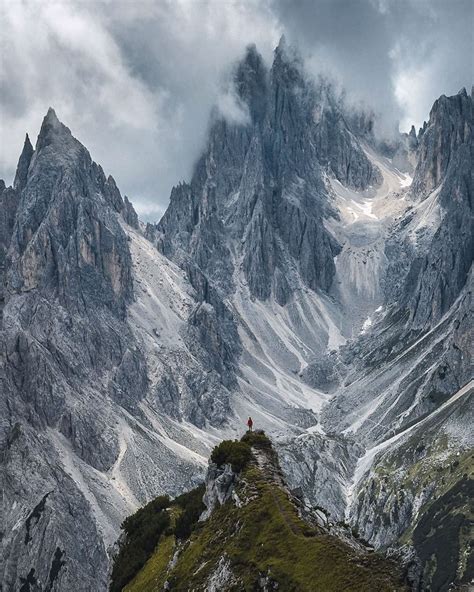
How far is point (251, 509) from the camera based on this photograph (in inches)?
1773

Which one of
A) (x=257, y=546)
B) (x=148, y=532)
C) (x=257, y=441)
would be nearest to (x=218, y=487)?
(x=257, y=441)

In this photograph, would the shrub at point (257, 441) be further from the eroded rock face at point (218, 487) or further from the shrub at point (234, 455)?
the eroded rock face at point (218, 487)

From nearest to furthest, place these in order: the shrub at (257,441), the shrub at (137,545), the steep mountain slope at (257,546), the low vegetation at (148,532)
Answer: the steep mountain slope at (257,546), the shrub at (257,441), the low vegetation at (148,532), the shrub at (137,545)

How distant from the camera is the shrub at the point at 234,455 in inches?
2010

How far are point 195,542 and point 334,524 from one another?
8737mm

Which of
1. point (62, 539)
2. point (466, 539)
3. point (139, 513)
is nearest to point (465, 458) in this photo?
point (466, 539)

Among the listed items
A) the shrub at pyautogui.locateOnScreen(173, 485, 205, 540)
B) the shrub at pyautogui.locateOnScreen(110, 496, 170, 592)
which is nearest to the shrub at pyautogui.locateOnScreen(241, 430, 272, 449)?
the shrub at pyautogui.locateOnScreen(173, 485, 205, 540)

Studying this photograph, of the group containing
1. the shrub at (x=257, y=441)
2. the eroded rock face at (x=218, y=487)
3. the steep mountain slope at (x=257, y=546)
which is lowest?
the steep mountain slope at (x=257, y=546)

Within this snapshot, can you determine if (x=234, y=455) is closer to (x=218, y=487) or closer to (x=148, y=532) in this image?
(x=218, y=487)

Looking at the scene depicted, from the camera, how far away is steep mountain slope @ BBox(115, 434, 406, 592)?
3541 cm

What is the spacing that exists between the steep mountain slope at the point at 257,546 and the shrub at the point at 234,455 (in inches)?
2.6

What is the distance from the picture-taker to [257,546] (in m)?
41.4

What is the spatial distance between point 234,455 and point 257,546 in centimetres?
1042

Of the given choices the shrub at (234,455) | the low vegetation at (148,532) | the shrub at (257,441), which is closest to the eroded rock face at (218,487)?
the shrub at (234,455)
